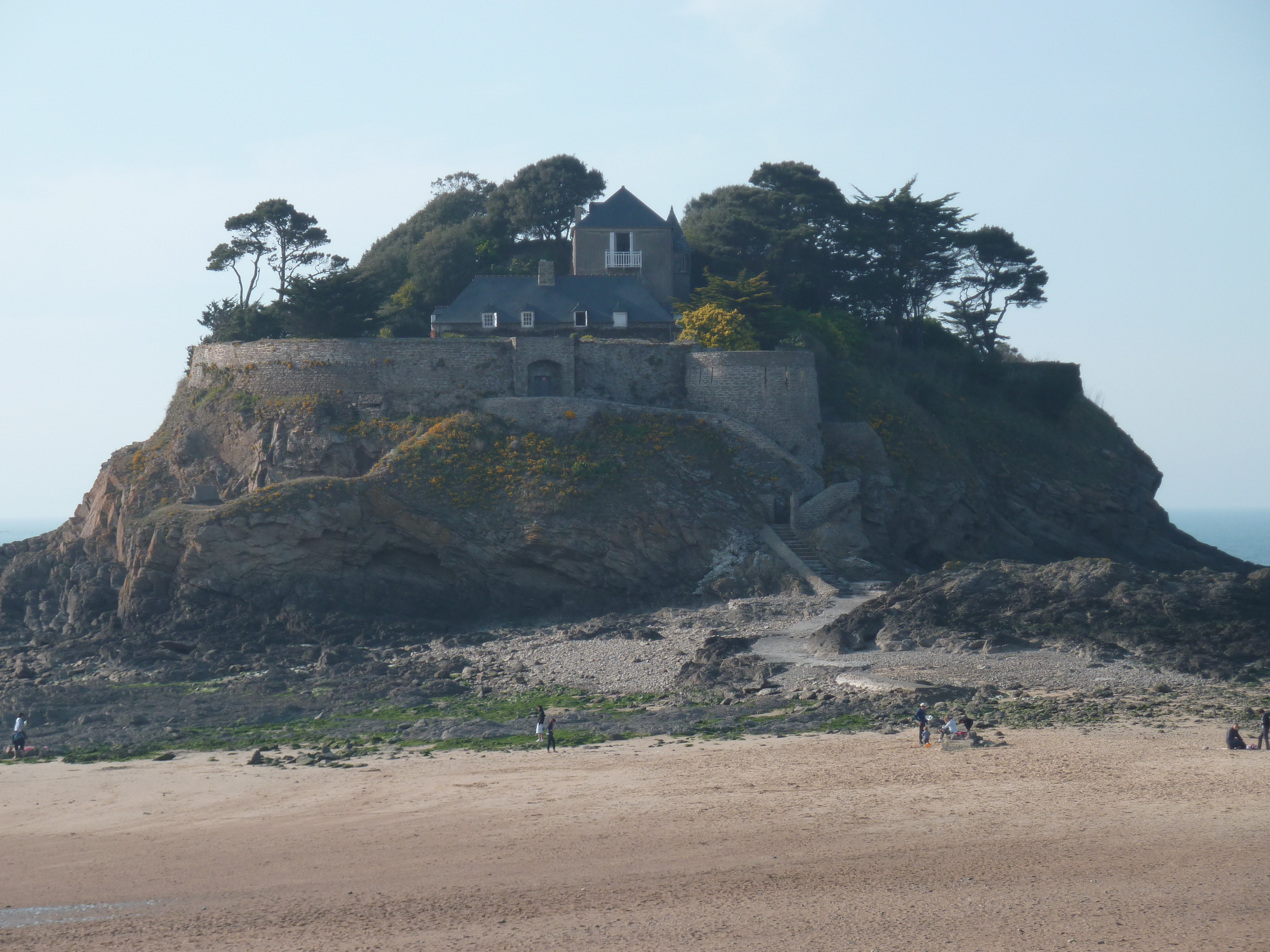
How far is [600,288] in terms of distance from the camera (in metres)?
39.2

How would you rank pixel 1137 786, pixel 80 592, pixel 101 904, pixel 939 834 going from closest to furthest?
pixel 101 904 < pixel 939 834 < pixel 1137 786 < pixel 80 592

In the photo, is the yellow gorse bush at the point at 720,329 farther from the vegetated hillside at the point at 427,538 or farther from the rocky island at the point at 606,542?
the vegetated hillside at the point at 427,538

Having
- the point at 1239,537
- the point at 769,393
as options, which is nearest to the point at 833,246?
the point at 769,393

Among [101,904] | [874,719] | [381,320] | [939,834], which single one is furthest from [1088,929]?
[381,320]

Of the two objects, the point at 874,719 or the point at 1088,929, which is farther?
the point at 874,719

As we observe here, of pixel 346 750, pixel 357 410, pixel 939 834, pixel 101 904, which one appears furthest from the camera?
pixel 357 410

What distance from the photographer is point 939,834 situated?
14180 millimetres

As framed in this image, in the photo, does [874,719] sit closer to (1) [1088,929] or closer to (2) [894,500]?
(1) [1088,929]

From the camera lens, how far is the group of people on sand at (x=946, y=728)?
60.0ft

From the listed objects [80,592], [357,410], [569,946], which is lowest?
[569,946]

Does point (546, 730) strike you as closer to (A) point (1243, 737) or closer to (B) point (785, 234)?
(A) point (1243, 737)

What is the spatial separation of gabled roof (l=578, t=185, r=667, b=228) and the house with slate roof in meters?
0.02

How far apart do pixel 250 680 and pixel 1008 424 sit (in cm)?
2532

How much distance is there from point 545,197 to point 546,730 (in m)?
29.4
